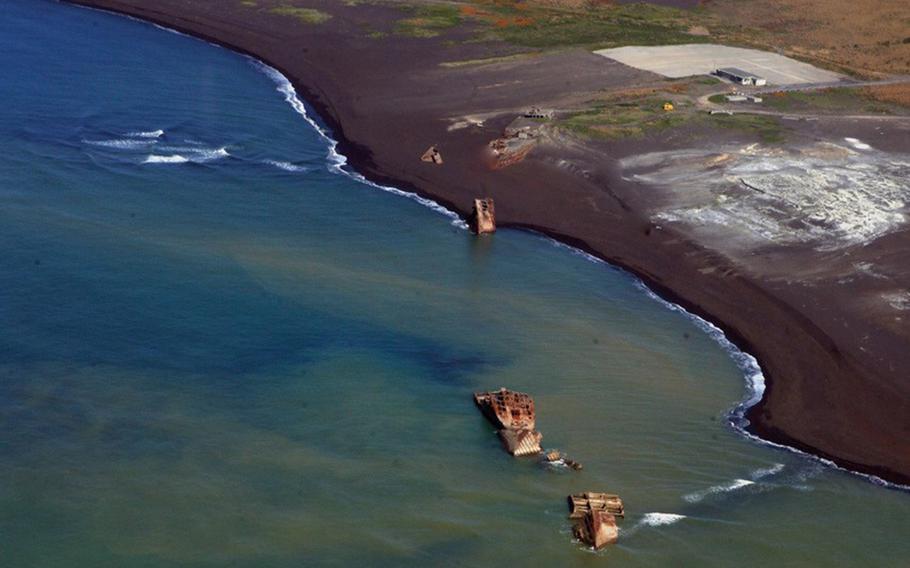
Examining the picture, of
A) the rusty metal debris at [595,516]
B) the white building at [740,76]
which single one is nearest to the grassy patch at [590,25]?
the white building at [740,76]

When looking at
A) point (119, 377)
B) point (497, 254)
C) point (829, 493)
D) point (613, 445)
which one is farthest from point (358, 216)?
point (829, 493)

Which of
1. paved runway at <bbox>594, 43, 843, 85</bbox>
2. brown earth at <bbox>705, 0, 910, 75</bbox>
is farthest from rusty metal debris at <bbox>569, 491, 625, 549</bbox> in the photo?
brown earth at <bbox>705, 0, 910, 75</bbox>

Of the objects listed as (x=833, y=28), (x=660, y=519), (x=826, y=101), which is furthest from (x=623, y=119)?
(x=660, y=519)

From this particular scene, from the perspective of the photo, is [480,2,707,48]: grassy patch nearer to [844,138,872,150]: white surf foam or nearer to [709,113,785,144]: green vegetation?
[709,113,785,144]: green vegetation

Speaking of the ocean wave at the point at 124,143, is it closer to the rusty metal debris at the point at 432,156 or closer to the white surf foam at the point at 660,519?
the rusty metal debris at the point at 432,156

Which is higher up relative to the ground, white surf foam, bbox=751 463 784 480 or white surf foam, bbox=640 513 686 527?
white surf foam, bbox=751 463 784 480

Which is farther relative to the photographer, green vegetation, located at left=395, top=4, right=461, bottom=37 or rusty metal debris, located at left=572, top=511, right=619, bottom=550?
green vegetation, located at left=395, top=4, right=461, bottom=37
